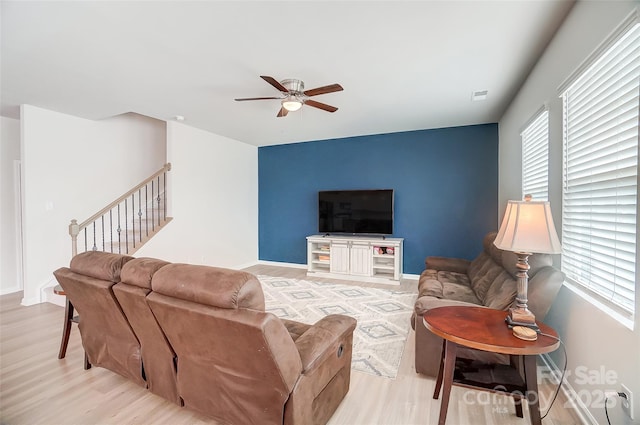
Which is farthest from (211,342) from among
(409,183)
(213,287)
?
(409,183)

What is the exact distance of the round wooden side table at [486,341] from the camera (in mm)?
1458

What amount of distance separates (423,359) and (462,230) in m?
3.25

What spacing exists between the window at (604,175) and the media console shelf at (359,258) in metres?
3.00

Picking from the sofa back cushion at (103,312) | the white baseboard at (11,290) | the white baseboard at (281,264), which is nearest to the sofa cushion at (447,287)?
the sofa back cushion at (103,312)

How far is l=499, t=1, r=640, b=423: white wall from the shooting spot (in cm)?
142

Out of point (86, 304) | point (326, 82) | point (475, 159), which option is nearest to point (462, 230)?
point (475, 159)

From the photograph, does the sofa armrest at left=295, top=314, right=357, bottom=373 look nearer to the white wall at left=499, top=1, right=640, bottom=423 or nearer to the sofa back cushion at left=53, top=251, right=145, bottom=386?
the sofa back cushion at left=53, top=251, right=145, bottom=386

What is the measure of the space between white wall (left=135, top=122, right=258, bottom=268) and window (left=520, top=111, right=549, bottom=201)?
477 centimetres

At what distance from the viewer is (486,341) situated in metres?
1.49

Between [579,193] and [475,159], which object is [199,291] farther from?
[475,159]

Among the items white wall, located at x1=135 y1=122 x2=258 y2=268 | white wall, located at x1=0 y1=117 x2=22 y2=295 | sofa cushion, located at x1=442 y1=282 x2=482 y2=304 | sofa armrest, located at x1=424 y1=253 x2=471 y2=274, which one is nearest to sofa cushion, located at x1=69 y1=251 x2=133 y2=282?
white wall, located at x1=135 y1=122 x2=258 y2=268

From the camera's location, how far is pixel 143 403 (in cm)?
198

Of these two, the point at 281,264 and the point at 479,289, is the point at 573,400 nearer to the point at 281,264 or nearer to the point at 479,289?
the point at 479,289

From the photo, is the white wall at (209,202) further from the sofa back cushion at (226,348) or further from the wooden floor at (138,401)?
the sofa back cushion at (226,348)
